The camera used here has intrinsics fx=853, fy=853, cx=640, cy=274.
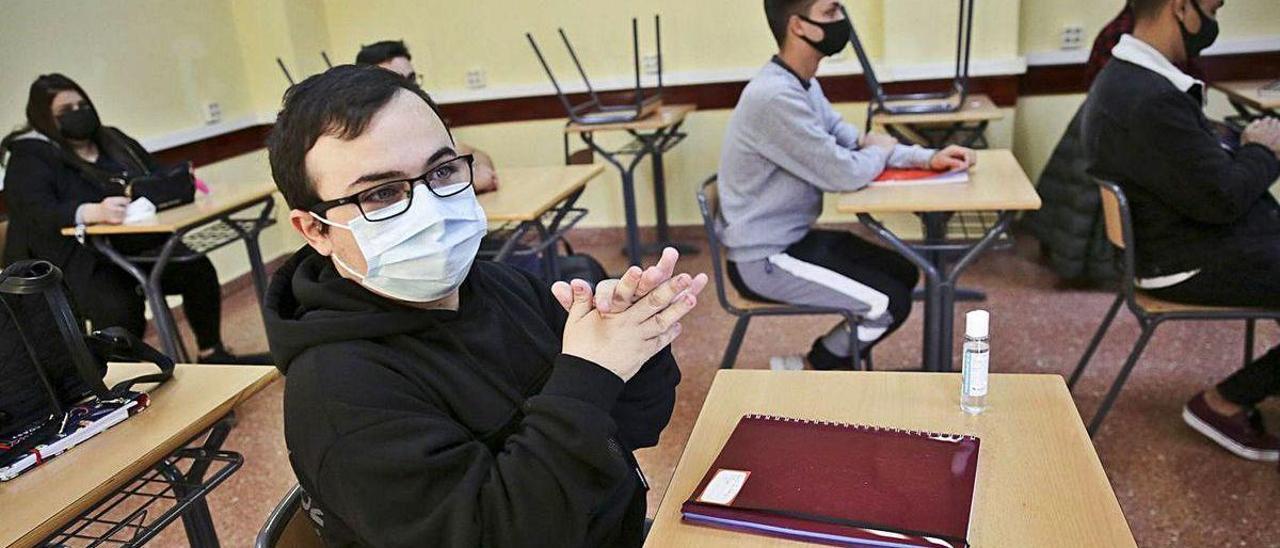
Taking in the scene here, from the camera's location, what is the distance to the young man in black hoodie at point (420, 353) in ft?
2.69

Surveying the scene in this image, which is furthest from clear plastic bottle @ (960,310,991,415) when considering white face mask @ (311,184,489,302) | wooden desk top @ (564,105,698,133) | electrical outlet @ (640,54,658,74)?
electrical outlet @ (640,54,658,74)

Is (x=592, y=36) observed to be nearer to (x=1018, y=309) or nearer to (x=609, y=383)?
(x=1018, y=309)

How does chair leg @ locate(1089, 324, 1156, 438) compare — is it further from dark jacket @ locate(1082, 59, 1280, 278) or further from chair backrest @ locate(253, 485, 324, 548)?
chair backrest @ locate(253, 485, 324, 548)

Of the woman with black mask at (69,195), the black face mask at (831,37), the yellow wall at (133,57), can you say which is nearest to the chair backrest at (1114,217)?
the black face mask at (831,37)

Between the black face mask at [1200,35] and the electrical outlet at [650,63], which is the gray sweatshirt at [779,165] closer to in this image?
the black face mask at [1200,35]

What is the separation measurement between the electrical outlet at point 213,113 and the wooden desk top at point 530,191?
6.44 ft

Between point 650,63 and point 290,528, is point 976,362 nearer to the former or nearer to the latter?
point 290,528

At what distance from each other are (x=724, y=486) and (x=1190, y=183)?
1.59 metres

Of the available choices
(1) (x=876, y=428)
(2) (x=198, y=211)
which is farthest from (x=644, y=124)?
(1) (x=876, y=428)

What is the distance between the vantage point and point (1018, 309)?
10.7ft

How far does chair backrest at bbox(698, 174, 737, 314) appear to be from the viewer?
2275 mm

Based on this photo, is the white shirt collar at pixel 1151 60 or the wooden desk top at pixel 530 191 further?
the wooden desk top at pixel 530 191

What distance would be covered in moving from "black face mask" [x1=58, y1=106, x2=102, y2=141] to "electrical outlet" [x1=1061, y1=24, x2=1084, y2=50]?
3965mm

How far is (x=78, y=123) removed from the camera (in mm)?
2877
